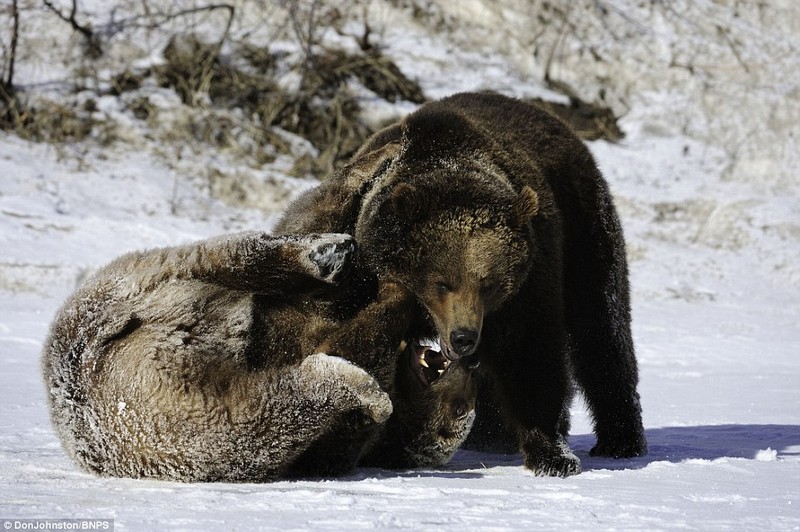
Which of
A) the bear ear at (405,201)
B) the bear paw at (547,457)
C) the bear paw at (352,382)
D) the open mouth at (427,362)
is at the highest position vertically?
the bear ear at (405,201)

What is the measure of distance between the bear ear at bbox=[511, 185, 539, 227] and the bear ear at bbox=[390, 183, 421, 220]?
0.48 metres

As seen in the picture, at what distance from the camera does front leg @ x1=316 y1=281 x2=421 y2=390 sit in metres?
4.75

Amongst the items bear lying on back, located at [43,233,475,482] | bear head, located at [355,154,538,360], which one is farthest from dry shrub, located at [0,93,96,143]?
bear head, located at [355,154,538,360]

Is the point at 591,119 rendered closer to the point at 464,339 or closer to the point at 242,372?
the point at 464,339

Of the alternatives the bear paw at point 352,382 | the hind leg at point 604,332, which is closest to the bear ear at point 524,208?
the hind leg at point 604,332

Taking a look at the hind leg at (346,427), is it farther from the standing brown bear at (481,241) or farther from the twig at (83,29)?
the twig at (83,29)

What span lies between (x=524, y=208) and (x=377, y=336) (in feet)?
3.19

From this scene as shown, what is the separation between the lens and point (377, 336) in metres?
4.82

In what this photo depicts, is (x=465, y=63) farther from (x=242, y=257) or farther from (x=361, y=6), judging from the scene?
(x=242, y=257)

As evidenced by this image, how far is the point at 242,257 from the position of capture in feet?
15.8

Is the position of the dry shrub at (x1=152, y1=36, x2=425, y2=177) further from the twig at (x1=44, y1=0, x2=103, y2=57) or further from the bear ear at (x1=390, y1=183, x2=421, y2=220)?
the bear ear at (x1=390, y1=183, x2=421, y2=220)

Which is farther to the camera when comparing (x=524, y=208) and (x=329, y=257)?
(x=524, y=208)

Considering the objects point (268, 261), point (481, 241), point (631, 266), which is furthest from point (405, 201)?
point (631, 266)

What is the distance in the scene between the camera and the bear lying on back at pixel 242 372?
14.3 ft
